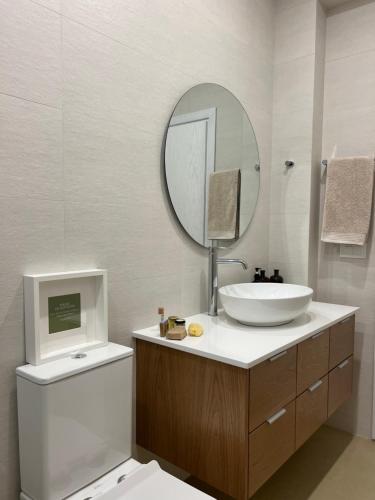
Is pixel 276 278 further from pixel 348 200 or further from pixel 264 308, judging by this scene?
pixel 264 308

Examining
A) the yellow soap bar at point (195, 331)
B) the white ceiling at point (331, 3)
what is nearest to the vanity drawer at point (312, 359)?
the yellow soap bar at point (195, 331)

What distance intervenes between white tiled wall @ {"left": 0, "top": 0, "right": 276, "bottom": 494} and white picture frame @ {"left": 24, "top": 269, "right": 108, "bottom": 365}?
4 cm

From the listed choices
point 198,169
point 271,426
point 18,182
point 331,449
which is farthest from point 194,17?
point 331,449

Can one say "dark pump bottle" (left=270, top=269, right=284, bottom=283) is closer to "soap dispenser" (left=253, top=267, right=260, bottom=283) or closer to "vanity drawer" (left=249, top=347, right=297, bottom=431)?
"soap dispenser" (left=253, top=267, right=260, bottom=283)

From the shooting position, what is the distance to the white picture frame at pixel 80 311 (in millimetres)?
1159

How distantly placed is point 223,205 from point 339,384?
1074 mm

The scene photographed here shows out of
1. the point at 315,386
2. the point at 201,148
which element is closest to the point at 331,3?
the point at 201,148

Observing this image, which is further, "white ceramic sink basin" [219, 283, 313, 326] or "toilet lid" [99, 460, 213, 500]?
"white ceramic sink basin" [219, 283, 313, 326]

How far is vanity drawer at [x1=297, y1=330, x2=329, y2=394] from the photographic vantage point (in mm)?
1562

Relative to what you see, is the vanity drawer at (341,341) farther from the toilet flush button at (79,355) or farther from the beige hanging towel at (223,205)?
the toilet flush button at (79,355)

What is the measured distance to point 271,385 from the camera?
4.48 ft

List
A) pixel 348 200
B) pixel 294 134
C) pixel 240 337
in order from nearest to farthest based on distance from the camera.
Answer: pixel 240 337 → pixel 348 200 → pixel 294 134

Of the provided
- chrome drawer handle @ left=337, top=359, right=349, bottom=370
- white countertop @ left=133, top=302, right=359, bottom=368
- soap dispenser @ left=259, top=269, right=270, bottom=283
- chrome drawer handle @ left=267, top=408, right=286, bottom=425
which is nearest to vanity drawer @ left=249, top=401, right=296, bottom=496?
chrome drawer handle @ left=267, top=408, right=286, bottom=425

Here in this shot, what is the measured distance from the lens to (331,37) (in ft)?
7.54
